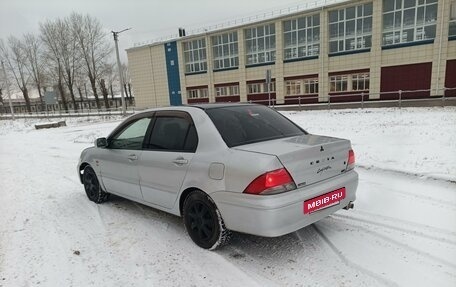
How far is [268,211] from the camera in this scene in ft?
9.82

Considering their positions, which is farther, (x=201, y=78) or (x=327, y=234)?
(x=201, y=78)

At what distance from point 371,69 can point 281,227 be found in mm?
33260

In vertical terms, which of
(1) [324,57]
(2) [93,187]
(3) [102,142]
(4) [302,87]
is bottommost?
(2) [93,187]

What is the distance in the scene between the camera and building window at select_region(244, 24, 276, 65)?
3862 centimetres

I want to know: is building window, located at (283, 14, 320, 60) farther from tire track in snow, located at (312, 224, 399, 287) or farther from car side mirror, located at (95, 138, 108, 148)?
tire track in snow, located at (312, 224, 399, 287)

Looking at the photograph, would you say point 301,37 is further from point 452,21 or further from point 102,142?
point 102,142

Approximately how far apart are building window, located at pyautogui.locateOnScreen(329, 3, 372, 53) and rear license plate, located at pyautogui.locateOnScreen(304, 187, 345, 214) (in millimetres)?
→ 33122

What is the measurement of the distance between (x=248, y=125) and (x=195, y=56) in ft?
141

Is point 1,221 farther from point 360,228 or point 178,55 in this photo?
point 178,55

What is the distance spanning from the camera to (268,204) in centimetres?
300

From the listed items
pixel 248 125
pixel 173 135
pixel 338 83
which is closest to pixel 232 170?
pixel 248 125

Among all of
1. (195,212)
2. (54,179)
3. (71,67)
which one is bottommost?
(54,179)

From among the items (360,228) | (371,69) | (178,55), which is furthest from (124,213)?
(178,55)

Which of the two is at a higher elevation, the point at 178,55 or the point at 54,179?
the point at 178,55
